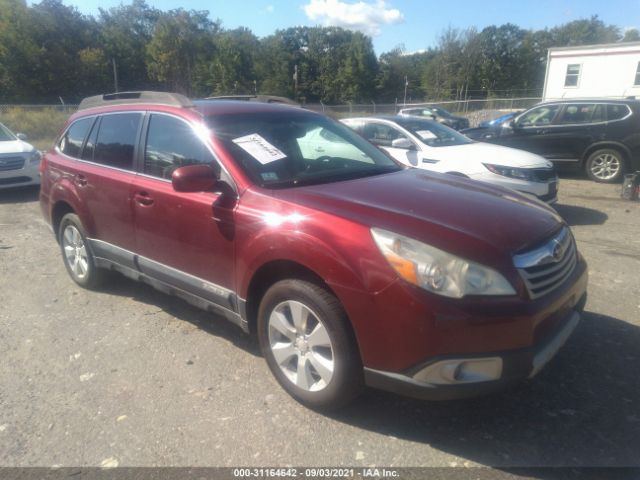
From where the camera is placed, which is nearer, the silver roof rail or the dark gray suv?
the silver roof rail

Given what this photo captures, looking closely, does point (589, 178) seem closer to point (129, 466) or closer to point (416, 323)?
point (416, 323)

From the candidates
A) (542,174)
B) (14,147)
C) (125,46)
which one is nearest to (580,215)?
(542,174)

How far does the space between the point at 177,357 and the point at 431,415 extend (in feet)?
6.02

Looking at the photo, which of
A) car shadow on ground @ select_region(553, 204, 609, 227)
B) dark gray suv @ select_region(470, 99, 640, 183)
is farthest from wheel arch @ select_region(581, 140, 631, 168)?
car shadow on ground @ select_region(553, 204, 609, 227)

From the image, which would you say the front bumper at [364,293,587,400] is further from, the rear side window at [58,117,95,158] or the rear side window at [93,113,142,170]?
the rear side window at [58,117,95,158]

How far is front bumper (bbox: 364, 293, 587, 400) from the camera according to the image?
2234mm

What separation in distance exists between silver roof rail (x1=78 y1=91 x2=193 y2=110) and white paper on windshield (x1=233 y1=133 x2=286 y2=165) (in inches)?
23.6

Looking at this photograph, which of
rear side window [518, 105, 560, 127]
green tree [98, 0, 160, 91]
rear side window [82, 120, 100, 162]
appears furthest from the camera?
green tree [98, 0, 160, 91]

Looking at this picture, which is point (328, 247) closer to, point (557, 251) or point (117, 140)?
point (557, 251)

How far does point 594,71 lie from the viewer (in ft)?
89.6

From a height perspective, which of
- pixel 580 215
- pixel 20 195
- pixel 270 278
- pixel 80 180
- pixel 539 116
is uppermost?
pixel 539 116

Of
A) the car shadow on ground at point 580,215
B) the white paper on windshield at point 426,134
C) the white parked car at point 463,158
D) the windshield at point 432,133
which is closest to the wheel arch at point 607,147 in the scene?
the car shadow on ground at point 580,215

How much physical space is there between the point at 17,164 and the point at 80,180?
6.12m

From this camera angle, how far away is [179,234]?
3.31m
